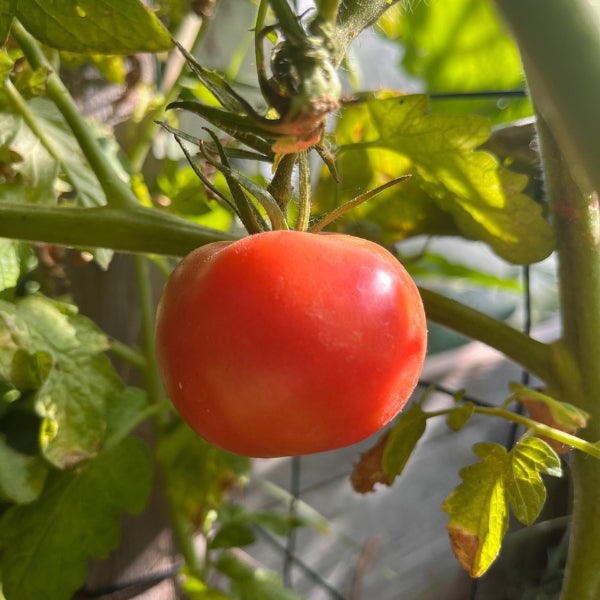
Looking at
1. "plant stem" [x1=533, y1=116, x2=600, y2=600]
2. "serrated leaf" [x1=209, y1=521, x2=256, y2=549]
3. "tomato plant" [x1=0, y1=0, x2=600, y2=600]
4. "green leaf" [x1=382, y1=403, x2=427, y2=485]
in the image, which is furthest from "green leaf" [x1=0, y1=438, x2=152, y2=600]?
"plant stem" [x1=533, y1=116, x2=600, y2=600]

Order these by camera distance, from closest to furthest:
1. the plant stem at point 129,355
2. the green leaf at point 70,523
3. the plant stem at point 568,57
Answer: the plant stem at point 568,57
the green leaf at point 70,523
the plant stem at point 129,355

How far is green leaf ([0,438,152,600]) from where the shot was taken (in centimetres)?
45

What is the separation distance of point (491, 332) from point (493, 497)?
11cm

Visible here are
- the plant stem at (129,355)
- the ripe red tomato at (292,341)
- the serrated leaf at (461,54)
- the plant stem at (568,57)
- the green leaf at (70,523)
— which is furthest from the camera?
the serrated leaf at (461,54)

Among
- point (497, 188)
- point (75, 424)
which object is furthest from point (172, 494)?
point (497, 188)

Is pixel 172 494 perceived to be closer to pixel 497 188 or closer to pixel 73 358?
pixel 73 358

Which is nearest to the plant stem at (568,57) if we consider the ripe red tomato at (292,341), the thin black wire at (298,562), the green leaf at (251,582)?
the ripe red tomato at (292,341)

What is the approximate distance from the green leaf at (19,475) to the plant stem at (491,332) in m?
0.32

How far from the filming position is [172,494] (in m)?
0.62

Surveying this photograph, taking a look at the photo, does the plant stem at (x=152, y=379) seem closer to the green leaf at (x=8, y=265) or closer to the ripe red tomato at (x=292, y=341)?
the green leaf at (x=8, y=265)

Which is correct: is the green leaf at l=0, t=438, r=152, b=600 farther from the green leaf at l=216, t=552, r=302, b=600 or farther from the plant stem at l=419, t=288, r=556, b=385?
the plant stem at l=419, t=288, r=556, b=385

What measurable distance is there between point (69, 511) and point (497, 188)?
16.9 inches

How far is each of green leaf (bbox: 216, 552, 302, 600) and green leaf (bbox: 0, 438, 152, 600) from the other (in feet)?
0.55

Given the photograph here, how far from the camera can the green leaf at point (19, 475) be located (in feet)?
1.36
